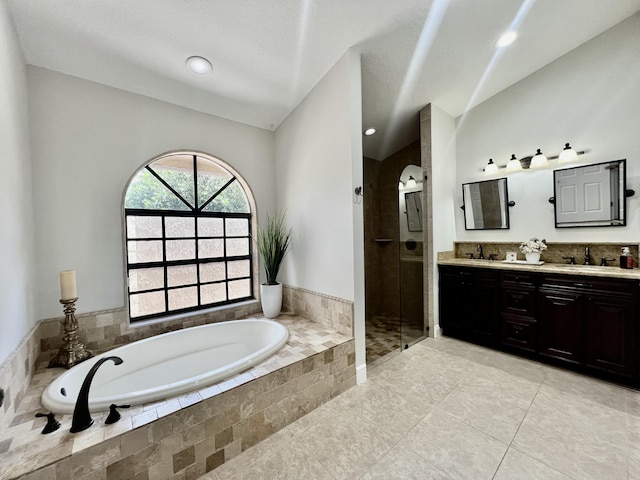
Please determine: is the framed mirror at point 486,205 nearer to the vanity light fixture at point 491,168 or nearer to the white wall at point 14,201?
the vanity light fixture at point 491,168

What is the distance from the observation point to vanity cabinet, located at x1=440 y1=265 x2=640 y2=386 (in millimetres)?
1986

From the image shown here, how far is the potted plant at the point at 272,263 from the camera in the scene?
2.67 metres

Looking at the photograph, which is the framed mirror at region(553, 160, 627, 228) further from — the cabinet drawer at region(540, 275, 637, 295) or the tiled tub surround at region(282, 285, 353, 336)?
the tiled tub surround at region(282, 285, 353, 336)

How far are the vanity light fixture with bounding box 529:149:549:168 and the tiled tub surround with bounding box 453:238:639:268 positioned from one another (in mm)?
837

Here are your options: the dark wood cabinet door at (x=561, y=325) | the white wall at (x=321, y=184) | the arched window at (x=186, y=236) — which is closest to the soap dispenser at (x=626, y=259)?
the dark wood cabinet door at (x=561, y=325)

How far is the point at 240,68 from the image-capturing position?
6.83ft

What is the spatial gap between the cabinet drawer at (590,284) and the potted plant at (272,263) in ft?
8.69

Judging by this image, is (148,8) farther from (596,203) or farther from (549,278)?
(596,203)

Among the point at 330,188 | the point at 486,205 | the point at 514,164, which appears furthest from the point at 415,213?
the point at 330,188

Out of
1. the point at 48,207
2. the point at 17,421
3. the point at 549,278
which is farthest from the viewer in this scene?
the point at 549,278

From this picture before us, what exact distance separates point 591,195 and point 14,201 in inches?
182

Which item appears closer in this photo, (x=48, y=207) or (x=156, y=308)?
(x=48, y=207)

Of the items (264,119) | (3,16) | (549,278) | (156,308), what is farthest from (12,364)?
(549,278)

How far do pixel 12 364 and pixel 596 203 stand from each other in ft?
15.1
